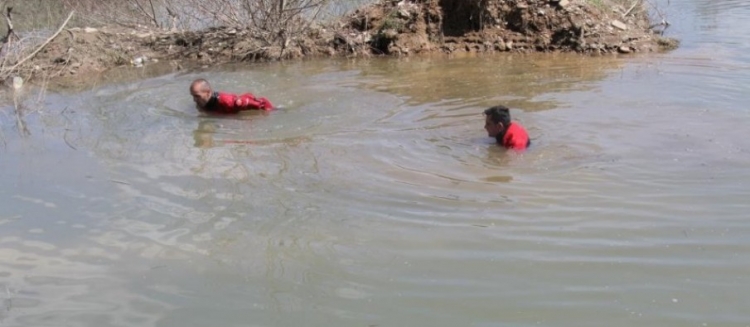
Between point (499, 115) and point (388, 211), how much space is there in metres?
2.18

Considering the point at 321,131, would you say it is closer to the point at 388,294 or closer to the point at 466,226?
the point at 466,226

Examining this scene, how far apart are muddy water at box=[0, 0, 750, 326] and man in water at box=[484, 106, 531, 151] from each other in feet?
0.57

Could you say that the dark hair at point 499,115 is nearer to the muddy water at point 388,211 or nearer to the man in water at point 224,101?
the muddy water at point 388,211

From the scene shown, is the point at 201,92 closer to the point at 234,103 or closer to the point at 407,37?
the point at 234,103

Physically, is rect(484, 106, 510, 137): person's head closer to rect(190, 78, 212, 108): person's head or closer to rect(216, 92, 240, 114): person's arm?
rect(216, 92, 240, 114): person's arm

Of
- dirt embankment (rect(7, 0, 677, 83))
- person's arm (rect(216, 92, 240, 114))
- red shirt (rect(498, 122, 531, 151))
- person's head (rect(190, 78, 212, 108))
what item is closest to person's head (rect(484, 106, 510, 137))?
red shirt (rect(498, 122, 531, 151))

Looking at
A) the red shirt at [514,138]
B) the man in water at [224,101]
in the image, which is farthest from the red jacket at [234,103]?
the red shirt at [514,138]

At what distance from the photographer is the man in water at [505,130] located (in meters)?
7.83

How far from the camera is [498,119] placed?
7961 mm

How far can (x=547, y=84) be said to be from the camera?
11.6m

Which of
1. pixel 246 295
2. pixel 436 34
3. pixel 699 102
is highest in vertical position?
pixel 436 34

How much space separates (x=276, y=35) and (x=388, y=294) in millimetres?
11347

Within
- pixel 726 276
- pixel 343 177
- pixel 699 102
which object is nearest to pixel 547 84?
pixel 699 102

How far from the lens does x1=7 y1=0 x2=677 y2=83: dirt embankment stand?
47.4ft
